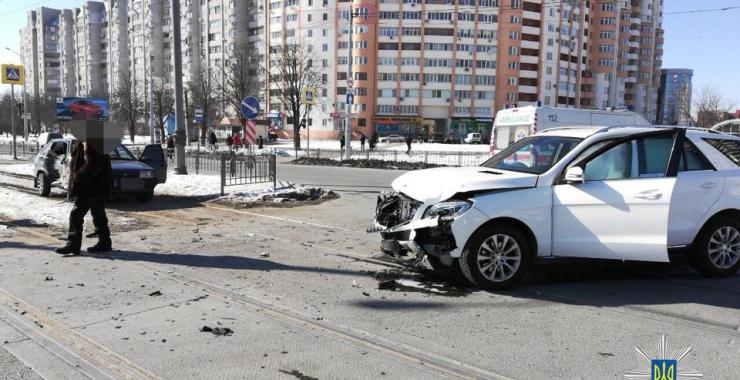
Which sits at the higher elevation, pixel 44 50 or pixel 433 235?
pixel 44 50

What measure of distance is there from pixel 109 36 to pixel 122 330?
14204 centimetres

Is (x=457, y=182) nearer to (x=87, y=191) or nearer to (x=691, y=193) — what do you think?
(x=691, y=193)

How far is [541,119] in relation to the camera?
1825 cm

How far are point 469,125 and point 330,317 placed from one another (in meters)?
Answer: 89.8

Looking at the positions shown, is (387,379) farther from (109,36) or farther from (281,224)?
(109,36)

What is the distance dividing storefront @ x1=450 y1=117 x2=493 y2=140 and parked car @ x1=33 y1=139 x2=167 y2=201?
8015 cm

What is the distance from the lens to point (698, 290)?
6.20 meters

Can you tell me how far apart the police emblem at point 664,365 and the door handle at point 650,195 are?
→ 1896 millimetres

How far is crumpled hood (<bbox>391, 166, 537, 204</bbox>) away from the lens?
5.83 metres

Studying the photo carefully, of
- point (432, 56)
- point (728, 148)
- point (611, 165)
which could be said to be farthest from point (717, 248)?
point (432, 56)

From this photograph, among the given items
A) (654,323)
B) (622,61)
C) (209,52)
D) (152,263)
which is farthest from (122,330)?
(622,61)

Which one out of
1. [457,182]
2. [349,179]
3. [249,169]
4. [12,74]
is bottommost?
[349,179]

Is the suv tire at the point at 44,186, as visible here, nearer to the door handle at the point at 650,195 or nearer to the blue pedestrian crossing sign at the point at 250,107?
the blue pedestrian crossing sign at the point at 250,107

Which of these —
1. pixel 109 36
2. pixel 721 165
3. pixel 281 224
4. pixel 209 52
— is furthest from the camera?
pixel 109 36
